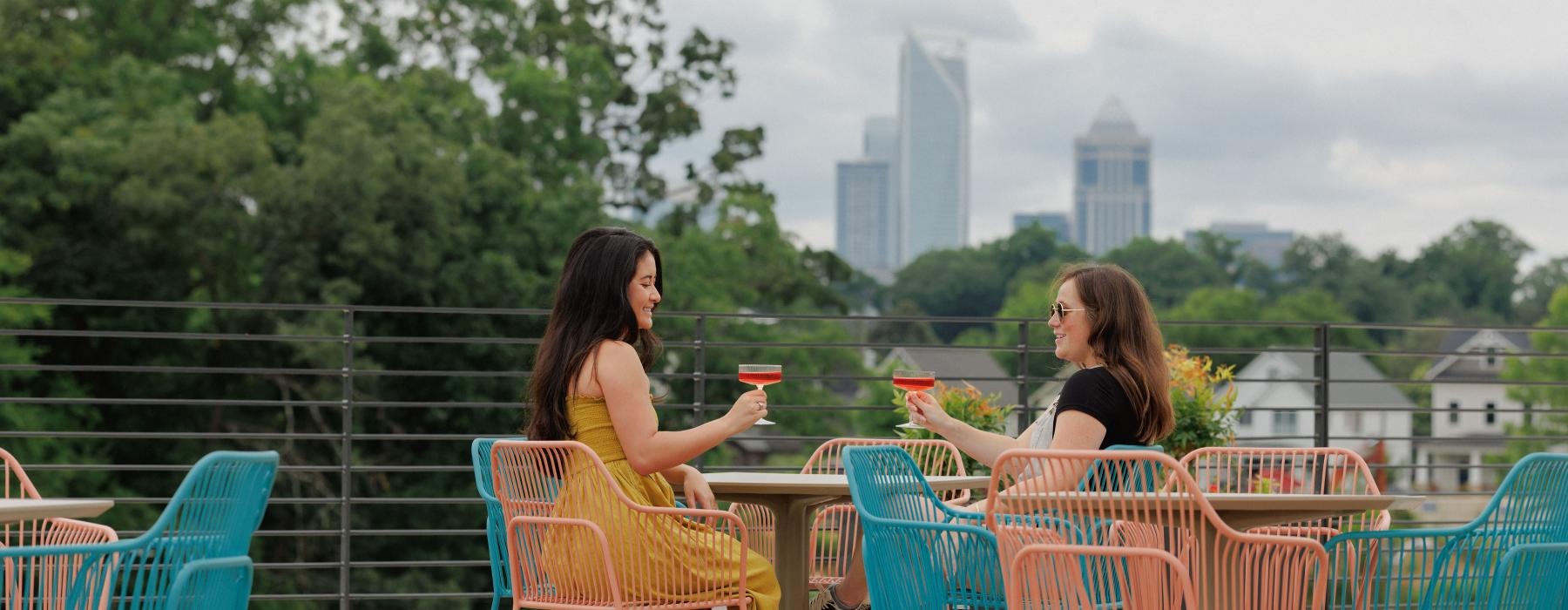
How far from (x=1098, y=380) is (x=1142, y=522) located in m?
0.60

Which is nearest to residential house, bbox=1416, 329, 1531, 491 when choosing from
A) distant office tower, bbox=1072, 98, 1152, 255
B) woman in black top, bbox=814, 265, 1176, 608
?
woman in black top, bbox=814, 265, 1176, 608

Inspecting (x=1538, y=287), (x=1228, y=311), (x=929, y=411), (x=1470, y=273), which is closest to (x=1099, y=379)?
(x=929, y=411)

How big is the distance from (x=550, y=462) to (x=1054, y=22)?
253ft

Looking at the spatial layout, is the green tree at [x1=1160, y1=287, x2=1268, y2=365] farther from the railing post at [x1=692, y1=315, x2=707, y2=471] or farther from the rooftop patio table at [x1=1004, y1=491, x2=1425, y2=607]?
the rooftop patio table at [x1=1004, y1=491, x2=1425, y2=607]

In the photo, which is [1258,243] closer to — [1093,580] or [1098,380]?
[1098,380]

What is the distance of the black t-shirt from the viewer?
10.5 feet

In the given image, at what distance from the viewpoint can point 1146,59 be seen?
93500 millimetres

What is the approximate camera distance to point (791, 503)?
3.54 meters

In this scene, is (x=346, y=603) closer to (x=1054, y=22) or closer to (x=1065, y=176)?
(x=1054, y=22)

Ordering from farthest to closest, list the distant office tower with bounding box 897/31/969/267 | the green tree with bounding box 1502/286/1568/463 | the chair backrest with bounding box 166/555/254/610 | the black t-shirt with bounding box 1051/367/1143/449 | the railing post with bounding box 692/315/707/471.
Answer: the distant office tower with bounding box 897/31/969/267, the green tree with bounding box 1502/286/1568/463, the railing post with bounding box 692/315/707/471, the black t-shirt with bounding box 1051/367/1143/449, the chair backrest with bounding box 166/555/254/610

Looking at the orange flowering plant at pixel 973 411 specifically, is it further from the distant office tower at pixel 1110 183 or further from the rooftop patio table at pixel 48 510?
the distant office tower at pixel 1110 183

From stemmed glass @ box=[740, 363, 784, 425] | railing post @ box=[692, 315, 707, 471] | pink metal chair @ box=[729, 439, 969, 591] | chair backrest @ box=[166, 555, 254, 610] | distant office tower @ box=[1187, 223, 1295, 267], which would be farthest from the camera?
distant office tower @ box=[1187, 223, 1295, 267]

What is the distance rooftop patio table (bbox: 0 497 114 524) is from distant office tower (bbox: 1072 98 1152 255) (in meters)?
169

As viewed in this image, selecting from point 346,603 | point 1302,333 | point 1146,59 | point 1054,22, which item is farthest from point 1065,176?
point 346,603
